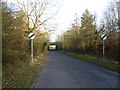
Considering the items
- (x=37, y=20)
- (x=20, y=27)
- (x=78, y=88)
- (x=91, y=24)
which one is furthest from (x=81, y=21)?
(x=78, y=88)

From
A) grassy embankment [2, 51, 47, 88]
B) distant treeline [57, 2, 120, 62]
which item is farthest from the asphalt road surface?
distant treeline [57, 2, 120, 62]

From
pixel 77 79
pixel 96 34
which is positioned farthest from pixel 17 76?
pixel 96 34

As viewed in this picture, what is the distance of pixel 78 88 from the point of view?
299 inches

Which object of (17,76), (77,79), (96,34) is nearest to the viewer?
(17,76)

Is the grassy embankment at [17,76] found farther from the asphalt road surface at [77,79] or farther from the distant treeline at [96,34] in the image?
the distant treeline at [96,34]

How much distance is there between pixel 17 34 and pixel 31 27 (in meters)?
15.4

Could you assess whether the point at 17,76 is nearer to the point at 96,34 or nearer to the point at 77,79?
the point at 77,79

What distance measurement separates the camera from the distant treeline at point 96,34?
68.0ft

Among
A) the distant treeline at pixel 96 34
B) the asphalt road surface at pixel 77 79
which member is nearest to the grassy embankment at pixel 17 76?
the asphalt road surface at pixel 77 79

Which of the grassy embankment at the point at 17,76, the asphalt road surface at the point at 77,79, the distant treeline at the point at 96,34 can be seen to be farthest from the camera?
the distant treeline at the point at 96,34

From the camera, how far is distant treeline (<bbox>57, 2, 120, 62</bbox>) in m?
20.7

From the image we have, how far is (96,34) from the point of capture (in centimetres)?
3306

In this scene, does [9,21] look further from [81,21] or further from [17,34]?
[81,21]

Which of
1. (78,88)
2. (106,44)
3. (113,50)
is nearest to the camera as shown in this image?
(78,88)
